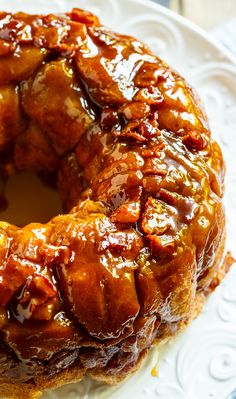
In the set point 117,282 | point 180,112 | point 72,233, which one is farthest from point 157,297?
point 180,112

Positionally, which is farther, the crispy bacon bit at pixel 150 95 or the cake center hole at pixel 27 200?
the cake center hole at pixel 27 200

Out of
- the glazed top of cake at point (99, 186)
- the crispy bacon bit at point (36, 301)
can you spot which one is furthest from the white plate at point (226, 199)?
the crispy bacon bit at point (36, 301)

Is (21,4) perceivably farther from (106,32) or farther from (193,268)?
(193,268)

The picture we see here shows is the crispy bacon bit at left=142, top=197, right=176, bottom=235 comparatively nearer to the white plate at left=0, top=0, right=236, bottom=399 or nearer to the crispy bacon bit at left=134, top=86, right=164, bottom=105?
the crispy bacon bit at left=134, top=86, right=164, bottom=105

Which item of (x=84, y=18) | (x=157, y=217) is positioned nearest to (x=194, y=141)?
(x=157, y=217)

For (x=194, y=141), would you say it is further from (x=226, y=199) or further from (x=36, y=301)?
(x=36, y=301)

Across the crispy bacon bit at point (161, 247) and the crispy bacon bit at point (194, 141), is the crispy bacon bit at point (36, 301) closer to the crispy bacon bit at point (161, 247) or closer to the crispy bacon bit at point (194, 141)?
the crispy bacon bit at point (161, 247)
